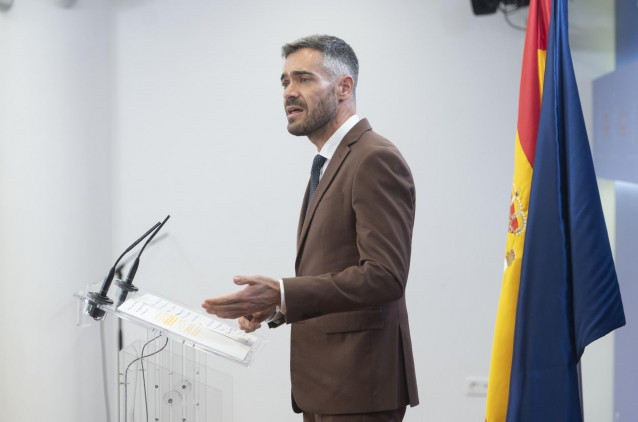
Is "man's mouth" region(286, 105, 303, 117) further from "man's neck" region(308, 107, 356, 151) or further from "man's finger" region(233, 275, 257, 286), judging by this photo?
"man's finger" region(233, 275, 257, 286)

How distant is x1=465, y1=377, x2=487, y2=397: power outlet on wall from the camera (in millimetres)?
3527

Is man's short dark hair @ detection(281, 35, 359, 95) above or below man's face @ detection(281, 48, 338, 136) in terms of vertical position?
above

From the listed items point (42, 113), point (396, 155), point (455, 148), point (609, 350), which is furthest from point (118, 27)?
point (609, 350)

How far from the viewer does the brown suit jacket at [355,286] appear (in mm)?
1671

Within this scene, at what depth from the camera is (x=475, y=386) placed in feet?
11.6

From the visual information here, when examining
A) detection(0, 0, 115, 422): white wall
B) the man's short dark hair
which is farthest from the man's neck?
detection(0, 0, 115, 422): white wall

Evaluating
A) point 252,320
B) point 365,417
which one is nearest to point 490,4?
point 252,320

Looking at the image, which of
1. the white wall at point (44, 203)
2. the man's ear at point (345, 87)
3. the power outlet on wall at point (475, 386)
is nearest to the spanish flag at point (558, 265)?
the man's ear at point (345, 87)

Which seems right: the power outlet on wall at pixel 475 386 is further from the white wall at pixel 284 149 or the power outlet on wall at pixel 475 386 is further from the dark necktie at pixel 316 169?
the dark necktie at pixel 316 169

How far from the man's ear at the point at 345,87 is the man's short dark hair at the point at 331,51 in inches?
0.6

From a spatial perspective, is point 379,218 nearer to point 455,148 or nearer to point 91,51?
point 455,148

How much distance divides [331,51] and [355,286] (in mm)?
748

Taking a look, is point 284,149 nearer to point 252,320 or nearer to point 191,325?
point 252,320

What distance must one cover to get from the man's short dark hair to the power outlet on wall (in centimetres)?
201
